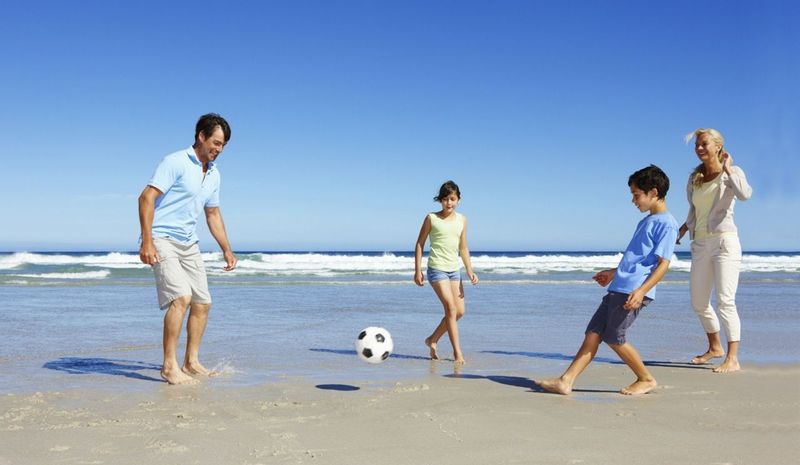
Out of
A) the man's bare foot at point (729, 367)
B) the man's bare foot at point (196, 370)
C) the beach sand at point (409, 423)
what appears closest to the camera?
the beach sand at point (409, 423)

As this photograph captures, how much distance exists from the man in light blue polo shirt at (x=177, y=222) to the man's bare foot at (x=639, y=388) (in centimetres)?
318

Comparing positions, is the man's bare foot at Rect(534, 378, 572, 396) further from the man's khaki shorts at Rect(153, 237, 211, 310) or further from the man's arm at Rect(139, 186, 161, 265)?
the man's arm at Rect(139, 186, 161, 265)

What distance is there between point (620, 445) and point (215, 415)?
232 centimetres

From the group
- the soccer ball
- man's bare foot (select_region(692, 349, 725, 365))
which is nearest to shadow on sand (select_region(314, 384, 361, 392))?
the soccer ball

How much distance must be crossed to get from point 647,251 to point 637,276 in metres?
0.19

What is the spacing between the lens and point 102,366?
6.20 meters

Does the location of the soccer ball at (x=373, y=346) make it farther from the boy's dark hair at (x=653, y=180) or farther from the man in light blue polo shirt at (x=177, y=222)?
the boy's dark hair at (x=653, y=180)

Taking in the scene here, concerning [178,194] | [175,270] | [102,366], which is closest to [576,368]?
[175,270]

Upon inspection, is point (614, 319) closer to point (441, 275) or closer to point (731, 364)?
point (731, 364)

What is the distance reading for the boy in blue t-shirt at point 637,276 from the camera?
4.88m

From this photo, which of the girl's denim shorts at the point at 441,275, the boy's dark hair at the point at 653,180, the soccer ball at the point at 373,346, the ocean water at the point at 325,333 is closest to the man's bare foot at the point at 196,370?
the ocean water at the point at 325,333

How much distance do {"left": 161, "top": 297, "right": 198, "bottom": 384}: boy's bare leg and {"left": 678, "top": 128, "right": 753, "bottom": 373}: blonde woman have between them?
14.4ft

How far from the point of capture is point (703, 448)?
11.8ft

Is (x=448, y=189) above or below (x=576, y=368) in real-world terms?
above
